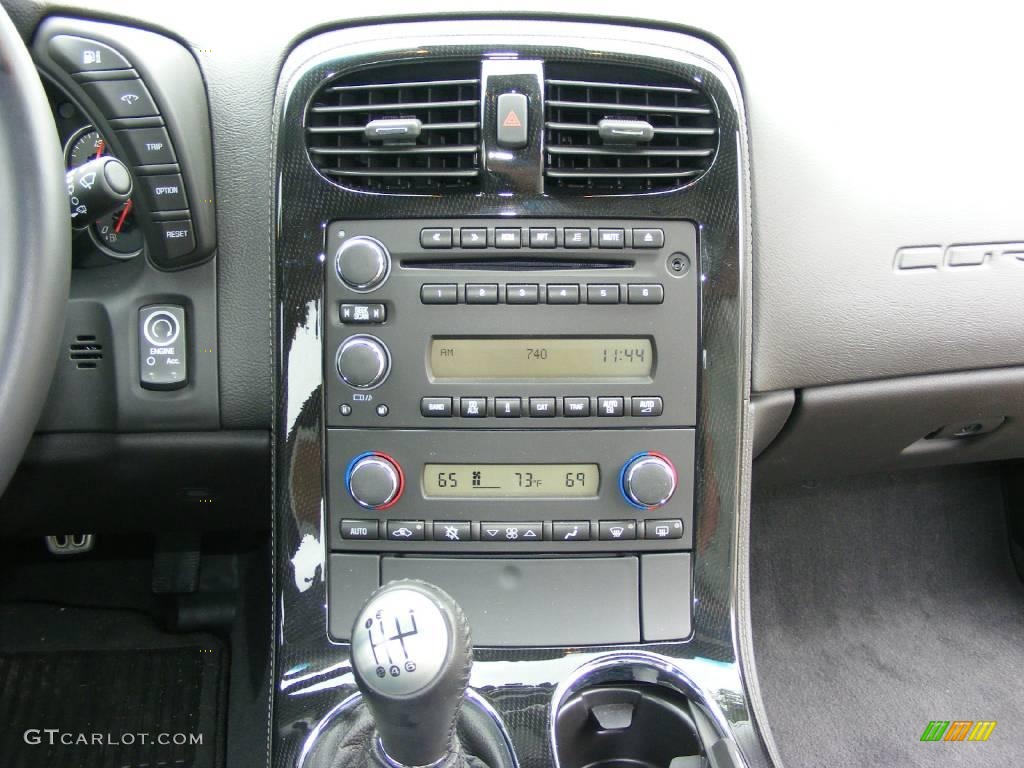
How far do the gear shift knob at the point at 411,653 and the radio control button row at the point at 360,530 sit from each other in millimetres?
317

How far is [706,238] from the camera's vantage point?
1156 mm

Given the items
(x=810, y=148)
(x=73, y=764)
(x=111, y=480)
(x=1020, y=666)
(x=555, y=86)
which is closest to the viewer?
(x=555, y=86)

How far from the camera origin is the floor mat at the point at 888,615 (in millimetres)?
1877

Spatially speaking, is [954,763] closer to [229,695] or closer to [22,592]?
[229,695]

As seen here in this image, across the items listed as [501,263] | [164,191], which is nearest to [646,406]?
[501,263]

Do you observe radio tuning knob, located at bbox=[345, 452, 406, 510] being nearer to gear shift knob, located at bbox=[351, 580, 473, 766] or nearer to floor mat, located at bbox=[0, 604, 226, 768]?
gear shift knob, located at bbox=[351, 580, 473, 766]

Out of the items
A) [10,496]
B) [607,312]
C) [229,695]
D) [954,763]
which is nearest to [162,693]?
[229,695]

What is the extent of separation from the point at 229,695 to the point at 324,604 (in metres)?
0.88

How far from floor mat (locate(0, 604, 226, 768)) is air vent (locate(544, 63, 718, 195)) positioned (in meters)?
1.34

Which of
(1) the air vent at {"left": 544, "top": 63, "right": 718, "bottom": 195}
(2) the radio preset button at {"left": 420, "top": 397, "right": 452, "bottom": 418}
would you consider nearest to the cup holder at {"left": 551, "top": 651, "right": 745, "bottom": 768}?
(2) the radio preset button at {"left": 420, "top": 397, "right": 452, "bottom": 418}

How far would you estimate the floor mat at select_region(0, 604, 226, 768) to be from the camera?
181 centimetres

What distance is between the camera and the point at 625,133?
1099mm

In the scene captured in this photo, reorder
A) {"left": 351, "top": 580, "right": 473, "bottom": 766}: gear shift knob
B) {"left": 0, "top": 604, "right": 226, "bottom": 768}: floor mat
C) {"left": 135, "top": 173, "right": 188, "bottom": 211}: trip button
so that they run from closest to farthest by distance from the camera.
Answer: {"left": 351, "top": 580, "right": 473, "bottom": 766}: gear shift knob < {"left": 135, "top": 173, "right": 188, "bottom": 211}: trip button < {"left": 0, "top": 604, "right": 226, "bottom": 768}: floor mat

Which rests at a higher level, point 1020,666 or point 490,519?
point 490,519
